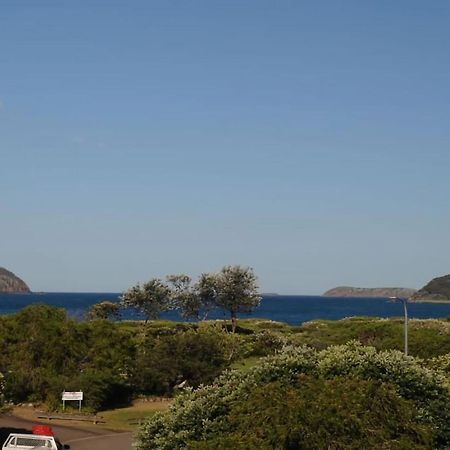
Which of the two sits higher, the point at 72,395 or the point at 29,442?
the point at 29,442

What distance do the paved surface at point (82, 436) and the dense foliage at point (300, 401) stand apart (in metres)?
13.9

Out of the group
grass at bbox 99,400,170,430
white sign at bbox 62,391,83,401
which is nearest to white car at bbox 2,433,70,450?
grass at bbox 99,400,170,430

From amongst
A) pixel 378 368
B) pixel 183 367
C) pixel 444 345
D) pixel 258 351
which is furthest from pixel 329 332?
pixel 378 368

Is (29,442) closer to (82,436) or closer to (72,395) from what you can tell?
(82,436)

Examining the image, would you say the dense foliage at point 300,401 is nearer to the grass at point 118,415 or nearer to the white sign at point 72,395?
the grass at point 118,415

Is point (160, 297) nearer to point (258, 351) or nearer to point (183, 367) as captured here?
point (258, 351)

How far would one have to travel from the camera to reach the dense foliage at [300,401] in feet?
56.7

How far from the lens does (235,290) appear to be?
95375mm

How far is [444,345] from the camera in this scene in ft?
177

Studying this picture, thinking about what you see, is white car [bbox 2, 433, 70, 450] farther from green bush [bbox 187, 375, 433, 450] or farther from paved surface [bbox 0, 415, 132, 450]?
green bush [bbox 187, 375, 433, 450]

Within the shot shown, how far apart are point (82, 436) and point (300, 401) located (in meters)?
21.3

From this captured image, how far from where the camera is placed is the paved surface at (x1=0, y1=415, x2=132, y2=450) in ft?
105

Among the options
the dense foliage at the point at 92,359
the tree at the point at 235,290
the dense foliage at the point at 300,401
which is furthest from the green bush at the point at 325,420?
the tree at the point at 235,290

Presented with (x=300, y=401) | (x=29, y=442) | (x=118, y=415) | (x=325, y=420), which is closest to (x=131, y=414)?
(x=118, y=415)
